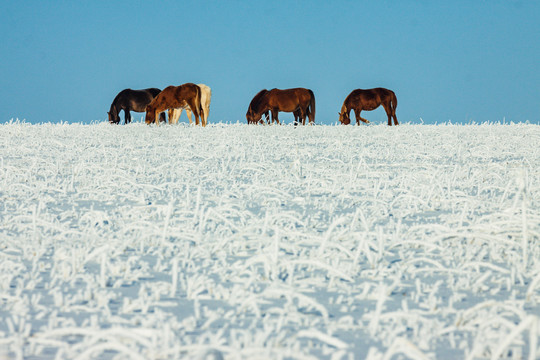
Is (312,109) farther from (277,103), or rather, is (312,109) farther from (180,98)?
(180,98)

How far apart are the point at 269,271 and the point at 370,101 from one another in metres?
21.5

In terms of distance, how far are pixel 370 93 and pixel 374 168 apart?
17.7 meters

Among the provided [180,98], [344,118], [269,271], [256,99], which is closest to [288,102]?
[256,99]

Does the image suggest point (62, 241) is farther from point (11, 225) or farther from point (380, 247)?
point (380, 247)

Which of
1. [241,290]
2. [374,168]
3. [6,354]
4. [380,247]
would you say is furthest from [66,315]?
[374,168]

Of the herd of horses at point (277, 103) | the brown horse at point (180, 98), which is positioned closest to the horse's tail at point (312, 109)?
the herd of horses at point (277, 103)

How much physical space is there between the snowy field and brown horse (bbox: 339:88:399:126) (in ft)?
59.1

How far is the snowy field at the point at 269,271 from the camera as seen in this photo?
1942 millimetres

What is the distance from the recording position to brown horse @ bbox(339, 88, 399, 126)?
23141 mm

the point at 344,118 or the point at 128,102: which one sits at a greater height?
the point at 128,102

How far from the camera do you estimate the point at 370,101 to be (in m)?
23.5

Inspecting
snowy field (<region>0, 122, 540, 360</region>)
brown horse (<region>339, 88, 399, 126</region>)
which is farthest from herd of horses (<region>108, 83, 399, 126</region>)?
snowy field (<region>0, 122, 540, 360</region>)

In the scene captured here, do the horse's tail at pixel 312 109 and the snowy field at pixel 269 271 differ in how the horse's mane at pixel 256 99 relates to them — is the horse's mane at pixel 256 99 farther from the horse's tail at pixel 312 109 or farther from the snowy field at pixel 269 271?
the snowy field at pixel 269 271

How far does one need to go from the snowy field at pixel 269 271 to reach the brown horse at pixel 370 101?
18.0 meters
